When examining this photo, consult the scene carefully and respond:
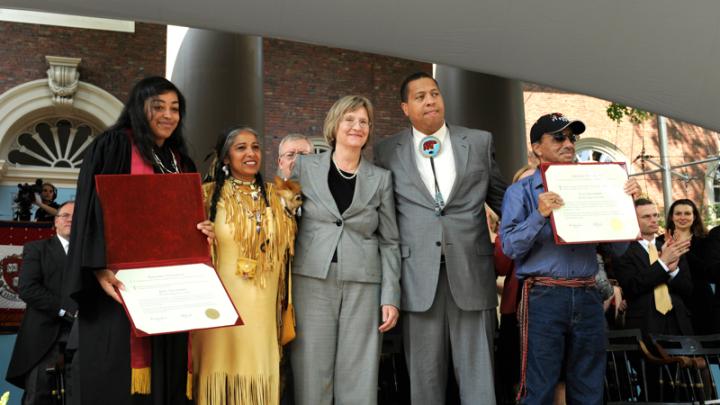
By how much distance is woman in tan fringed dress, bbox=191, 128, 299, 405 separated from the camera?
3.16 metres

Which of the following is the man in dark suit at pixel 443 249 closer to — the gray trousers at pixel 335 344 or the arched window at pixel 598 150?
the gray trousers at pixel 335 344

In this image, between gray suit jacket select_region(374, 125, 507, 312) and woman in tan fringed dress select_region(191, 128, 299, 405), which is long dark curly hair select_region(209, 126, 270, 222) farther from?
gray suit jacket select_region(374, 125, 507, 312)

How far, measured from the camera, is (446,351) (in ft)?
11.3

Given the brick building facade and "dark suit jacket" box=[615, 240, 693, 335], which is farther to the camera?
the brick building facade

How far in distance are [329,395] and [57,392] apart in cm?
179

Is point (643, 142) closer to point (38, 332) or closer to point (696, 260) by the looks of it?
point (696, 260)

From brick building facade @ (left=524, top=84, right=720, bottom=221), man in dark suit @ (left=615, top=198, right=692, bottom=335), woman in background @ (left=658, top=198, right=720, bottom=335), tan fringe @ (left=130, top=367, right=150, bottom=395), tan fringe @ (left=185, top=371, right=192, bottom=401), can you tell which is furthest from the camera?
brick building facade @ (left=524, top=84, right=720, bottom=221)

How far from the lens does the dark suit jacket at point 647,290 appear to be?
4.96 meters

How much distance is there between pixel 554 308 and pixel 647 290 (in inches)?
78.5

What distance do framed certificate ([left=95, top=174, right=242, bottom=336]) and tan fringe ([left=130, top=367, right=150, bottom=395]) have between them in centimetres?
27

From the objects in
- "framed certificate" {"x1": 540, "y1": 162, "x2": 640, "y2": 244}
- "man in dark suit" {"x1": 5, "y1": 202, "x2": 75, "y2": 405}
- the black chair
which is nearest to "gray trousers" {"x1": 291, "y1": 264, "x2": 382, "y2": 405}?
"framed certificate" {"x1": 540, "y1": 162, "x2": 640, "y2": 244}

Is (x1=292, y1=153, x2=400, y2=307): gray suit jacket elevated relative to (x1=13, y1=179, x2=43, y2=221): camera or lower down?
lower down

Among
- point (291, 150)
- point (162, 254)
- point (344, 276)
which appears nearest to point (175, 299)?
point (162, 254)

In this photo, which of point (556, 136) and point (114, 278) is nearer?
point (114, 278)
